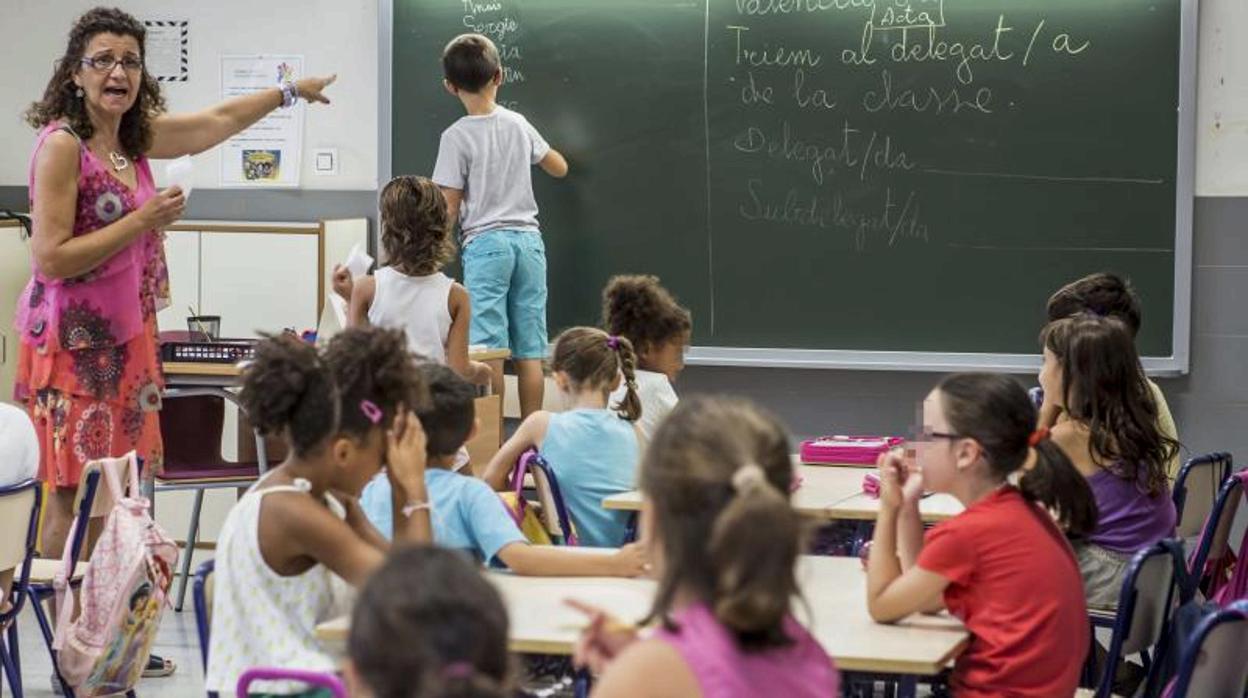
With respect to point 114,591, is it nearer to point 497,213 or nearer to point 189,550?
point 189,550

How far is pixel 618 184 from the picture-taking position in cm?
685

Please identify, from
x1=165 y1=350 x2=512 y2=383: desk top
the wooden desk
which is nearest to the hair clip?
the wooden desk

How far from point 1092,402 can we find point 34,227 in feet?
8.37

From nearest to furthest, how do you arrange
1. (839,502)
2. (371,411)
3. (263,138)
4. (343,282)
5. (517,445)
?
1. (371,411)
2. (839,502)
3. (517,445)
4. (343,282)
5. (263,138)

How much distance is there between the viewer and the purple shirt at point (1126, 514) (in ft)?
13.9

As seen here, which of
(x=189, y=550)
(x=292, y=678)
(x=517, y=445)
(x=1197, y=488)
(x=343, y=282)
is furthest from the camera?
(x=189, y=550)

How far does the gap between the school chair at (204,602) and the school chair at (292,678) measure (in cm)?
19

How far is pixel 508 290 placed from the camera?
666 centimetres

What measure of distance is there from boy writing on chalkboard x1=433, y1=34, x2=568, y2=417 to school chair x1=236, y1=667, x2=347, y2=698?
12.5 ft

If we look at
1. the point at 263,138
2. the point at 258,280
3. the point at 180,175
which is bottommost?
the point at 258,280

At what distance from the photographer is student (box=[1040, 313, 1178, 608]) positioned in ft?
13.9

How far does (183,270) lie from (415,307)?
2.11 metres

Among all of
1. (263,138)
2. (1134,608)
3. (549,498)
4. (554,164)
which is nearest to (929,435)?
(1134,608)

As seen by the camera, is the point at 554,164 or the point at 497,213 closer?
the point at 497,213
